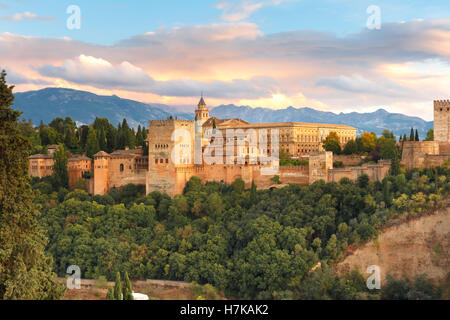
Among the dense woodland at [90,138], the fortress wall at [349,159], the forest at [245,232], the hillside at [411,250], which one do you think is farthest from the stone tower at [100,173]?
the hillside at [411,250]

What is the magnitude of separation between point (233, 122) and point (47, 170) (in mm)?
23037

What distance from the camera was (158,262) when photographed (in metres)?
33.5

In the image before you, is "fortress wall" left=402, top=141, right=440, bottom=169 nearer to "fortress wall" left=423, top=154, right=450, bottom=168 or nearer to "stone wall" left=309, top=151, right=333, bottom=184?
"fortress wall" left=423, top=154, right=450, bottom=168

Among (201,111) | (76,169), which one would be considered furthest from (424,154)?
(201,111)

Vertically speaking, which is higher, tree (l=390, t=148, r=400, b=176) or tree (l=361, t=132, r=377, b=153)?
tree (l=361, t=132, r=377, b=153)

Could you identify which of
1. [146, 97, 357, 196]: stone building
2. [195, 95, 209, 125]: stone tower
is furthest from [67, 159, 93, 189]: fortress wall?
[195, 95, 209, 125]: stone tower

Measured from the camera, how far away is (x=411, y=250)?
31.0m

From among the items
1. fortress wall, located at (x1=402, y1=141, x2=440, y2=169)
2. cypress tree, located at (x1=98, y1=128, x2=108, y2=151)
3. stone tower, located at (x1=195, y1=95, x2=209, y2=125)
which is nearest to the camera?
fortress wall, located at (x1=402, y1=141, x2=440, y2=169)

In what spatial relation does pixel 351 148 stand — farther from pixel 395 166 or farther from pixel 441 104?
pixel 395 166

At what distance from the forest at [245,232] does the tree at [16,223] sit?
50.9 feet

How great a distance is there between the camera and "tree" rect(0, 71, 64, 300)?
15.3m

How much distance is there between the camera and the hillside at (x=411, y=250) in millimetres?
30375

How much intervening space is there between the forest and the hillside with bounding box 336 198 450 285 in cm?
55

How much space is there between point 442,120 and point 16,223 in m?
32.2
